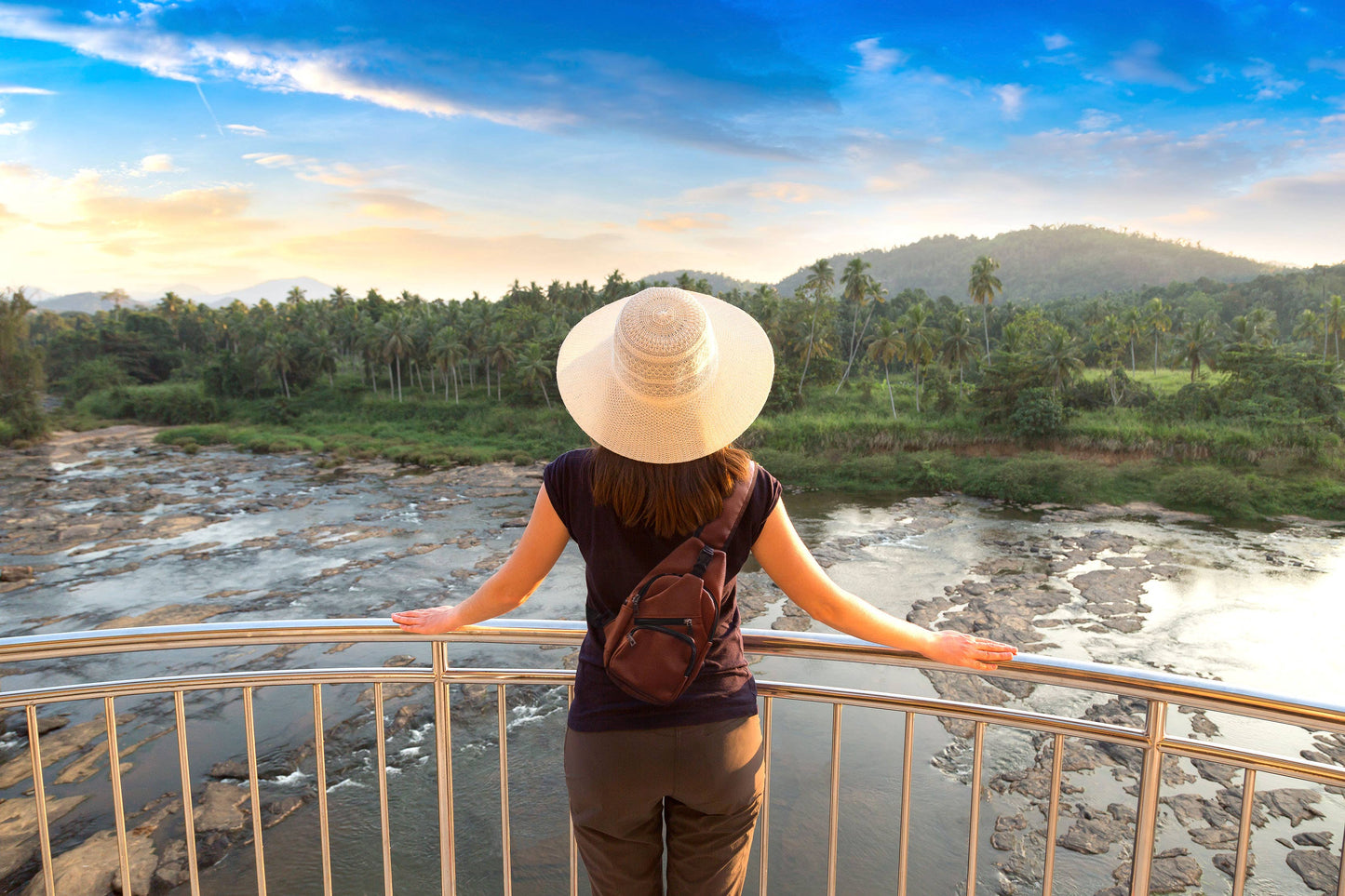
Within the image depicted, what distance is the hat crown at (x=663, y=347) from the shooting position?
1.17m

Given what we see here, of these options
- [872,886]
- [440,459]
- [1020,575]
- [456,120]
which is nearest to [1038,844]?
[872,886]

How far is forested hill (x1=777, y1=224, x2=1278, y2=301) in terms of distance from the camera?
346ft

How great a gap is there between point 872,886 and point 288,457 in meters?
35.3

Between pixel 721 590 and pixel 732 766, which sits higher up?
pixel 721 590

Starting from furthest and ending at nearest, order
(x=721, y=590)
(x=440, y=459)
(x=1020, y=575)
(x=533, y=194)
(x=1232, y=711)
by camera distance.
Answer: (x=533, y=194) < (x=440, y=459) < (x=1020, y=575) < (x=1232, y=711) < (x=721, y=590)

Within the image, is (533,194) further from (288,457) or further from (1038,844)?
(1038,844)

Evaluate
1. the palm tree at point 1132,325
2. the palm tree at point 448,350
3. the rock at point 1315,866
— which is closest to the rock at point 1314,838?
the rock at point 1315,866

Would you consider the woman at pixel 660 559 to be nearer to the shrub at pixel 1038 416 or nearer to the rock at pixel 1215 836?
the rock at pixel 1215 836

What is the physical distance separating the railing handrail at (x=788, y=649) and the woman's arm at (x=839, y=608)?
0.05 metres

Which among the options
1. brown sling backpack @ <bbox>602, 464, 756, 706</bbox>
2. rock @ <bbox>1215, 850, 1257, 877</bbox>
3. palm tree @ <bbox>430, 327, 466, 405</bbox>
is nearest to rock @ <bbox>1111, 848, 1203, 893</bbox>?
rock @ <bbox>1215, 850, 1257, 877</bbox>

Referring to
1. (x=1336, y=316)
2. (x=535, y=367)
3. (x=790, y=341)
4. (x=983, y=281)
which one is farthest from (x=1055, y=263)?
(x=535, y=367)

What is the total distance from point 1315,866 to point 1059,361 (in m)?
26.3

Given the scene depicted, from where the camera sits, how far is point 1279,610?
636 inches

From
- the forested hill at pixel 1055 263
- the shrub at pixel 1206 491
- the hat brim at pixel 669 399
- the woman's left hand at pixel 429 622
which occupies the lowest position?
the shrub at pixel 1206 491
